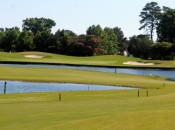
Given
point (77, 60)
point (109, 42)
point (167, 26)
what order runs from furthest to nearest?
1. point (109, 42)
2. point (167, 26)
3. point (77, 60)

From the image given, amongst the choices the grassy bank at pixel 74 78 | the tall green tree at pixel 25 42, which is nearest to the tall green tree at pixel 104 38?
the tall green tree at pixel 25 42

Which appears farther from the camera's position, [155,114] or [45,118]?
[45,118]

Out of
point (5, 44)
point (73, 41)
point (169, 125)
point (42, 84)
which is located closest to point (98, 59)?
point (73, 41)

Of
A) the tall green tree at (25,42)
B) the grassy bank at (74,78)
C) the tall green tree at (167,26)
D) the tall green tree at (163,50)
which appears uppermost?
the tall green tree at (167,26)

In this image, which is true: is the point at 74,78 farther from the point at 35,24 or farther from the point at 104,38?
the point at 35,24

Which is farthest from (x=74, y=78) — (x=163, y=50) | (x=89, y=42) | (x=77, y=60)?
(x=89, y=42)

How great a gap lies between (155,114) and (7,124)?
201 inches

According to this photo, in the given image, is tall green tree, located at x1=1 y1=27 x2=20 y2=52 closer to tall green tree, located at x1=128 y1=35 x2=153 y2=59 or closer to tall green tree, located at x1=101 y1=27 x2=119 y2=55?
tall green tree, located at x1=101 y1=27 x2=119 y2=55

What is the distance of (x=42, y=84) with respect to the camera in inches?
1711

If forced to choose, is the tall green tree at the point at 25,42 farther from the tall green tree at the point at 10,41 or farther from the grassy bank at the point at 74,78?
the grassy bank at the point at 74,78

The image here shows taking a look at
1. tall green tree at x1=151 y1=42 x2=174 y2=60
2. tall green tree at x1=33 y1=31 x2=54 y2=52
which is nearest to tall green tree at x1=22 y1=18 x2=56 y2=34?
tall green tree at x1=33 y1=31 x2=54 y2=52

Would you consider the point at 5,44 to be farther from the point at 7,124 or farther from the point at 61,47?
the point at 7,124

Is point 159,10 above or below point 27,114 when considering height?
above

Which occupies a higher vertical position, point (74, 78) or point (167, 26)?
point (167, 26)
